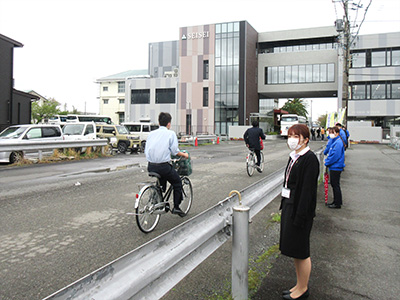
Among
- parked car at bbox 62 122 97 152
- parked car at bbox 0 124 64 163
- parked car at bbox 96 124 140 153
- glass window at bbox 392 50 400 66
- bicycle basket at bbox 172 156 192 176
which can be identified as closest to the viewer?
bicycle basket at bbox 172 156 192 176

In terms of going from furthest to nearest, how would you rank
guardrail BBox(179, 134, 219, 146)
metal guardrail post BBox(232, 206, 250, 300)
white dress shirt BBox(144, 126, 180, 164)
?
1. guardrail BBox(179, 134, 219, 146)
2. white dress shirt BBox(144, 126, 180, 164)
3. metal guardrail post BBox(232, 206, 250, 300)

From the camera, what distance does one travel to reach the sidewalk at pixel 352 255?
3342mm

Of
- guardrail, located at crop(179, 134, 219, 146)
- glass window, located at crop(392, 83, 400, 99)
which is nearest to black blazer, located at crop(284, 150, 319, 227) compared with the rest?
guardrail, located at crop(179, 134, 219, 146)

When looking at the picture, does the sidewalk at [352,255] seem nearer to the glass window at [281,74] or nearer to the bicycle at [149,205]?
the bicycle at [149,205]

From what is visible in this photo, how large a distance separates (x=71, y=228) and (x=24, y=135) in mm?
10516

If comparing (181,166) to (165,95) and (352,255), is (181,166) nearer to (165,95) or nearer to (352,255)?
(352,255)

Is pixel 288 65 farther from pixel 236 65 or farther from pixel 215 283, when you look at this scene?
pixel 215 283

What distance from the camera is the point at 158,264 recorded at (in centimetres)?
186

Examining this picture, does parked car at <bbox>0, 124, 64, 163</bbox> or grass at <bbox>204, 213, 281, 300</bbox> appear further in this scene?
parked car at <bbox>0, 124, 64, 163</bbox>

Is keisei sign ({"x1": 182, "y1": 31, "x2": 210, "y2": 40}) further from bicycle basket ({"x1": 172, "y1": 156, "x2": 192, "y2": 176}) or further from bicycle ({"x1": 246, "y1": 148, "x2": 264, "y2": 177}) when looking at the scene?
bicycle basket ({"x1": 172, "y1": 156, "x2": 192, "y2": 176})

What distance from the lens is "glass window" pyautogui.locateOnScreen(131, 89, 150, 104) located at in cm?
5816

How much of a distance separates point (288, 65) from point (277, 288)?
5373 centimetres

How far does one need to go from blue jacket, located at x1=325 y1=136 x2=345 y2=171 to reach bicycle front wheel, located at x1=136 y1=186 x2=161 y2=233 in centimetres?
401

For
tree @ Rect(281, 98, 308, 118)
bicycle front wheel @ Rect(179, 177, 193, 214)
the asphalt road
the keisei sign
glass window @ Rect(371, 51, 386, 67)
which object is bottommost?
the asphalt road
